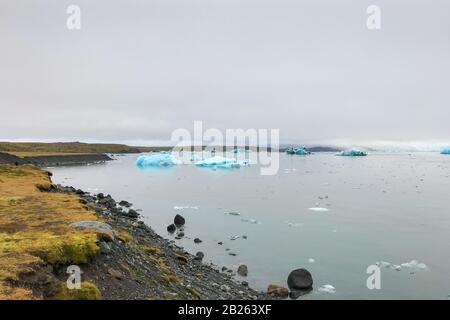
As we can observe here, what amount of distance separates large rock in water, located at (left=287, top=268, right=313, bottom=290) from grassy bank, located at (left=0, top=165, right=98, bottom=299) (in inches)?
322

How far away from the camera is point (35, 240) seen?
40.5ft

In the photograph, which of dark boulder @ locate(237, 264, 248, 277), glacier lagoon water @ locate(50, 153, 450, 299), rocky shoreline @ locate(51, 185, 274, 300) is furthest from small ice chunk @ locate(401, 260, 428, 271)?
rocky shoreline @ locate(51, 185, 274, 300)

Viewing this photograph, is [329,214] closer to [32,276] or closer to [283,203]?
[283,203]

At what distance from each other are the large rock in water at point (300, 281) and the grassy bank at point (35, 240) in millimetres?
8169

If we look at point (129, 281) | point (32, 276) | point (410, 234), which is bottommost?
point (410, 234)

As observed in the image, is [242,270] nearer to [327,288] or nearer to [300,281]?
[300,281]

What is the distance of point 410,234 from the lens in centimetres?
2639

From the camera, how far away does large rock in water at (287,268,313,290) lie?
1598 centimetres

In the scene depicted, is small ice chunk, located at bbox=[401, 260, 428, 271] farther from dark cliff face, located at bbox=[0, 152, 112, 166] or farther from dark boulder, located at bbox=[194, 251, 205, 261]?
dark cliff face, located at bbox=[0, 152, 112, 166]

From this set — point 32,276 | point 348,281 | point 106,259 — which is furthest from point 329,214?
point 32,276

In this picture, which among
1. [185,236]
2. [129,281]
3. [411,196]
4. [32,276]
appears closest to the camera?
[32,276]

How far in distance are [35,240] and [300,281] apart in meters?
10.0

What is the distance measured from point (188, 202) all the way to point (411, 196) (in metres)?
25.6
